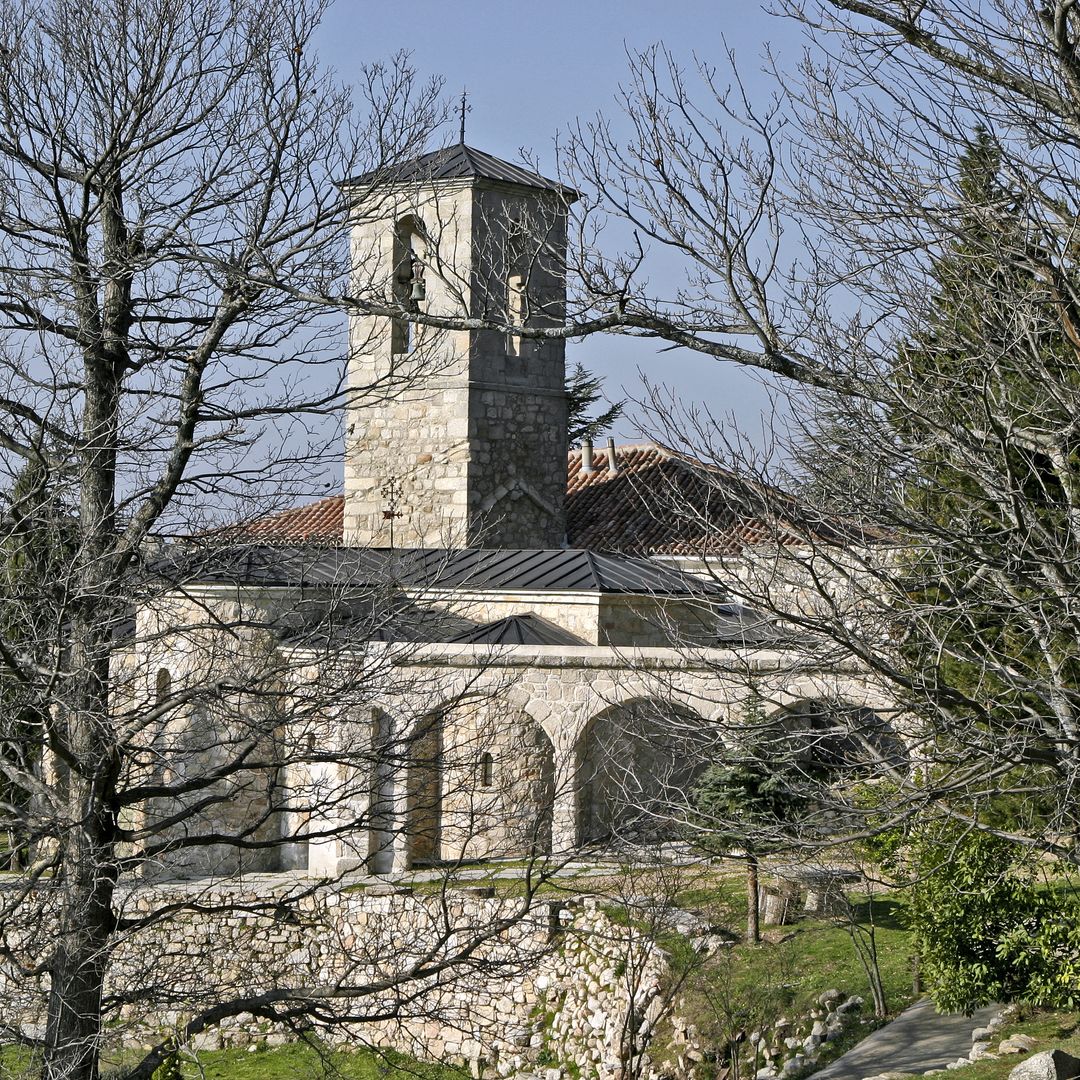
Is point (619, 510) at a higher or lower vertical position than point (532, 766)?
higher

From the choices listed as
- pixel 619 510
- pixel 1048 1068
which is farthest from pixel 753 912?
pixel 619 510

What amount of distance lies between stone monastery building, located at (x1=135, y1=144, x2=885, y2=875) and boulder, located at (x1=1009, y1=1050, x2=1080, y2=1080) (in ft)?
8.37

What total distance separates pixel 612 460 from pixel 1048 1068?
1853 cm

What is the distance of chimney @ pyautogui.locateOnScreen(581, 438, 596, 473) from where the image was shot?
86.3 ft

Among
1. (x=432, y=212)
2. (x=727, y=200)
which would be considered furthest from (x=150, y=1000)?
(x=432, y=212)

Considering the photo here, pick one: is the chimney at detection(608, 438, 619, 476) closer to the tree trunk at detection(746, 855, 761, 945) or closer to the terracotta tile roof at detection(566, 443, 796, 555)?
the terracotta tile roof at detection(566, 443, 796, 555)

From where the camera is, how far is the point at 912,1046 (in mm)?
10211

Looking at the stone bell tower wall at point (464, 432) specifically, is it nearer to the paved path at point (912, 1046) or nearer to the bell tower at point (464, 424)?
the bell tower at point (464, 424)

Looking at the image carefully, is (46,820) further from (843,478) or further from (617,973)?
(617,973)

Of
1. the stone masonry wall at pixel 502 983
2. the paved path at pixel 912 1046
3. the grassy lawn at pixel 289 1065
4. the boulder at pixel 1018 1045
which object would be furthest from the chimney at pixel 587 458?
the boulder at pixel 1018 1045

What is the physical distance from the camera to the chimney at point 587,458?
26.3 m

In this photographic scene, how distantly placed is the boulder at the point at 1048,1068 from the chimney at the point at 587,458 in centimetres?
1852

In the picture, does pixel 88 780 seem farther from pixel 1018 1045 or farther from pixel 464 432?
pixel 464 432

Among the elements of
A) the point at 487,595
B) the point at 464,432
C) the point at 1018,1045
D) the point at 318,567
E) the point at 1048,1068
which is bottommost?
the point at 1018,1045
